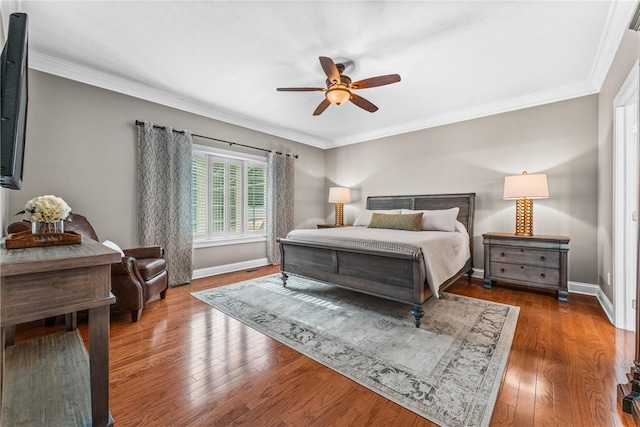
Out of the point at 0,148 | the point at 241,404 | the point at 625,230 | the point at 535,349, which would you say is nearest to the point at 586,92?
the point at 625,230

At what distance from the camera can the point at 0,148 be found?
1182mm

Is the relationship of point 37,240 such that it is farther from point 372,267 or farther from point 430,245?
point 430,245

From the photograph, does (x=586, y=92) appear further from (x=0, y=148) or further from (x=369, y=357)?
(x=0, y=148)

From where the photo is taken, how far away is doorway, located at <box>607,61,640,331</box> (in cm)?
237

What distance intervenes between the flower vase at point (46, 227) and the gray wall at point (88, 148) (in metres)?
1.89

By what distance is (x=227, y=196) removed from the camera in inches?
181

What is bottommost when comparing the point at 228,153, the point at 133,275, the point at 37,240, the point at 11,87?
the point at 133,275

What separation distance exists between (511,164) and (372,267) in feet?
9.37

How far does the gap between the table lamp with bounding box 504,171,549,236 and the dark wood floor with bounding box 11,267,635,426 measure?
1246 mm

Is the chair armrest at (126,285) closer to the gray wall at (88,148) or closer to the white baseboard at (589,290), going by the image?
the gray wall at (88,148)

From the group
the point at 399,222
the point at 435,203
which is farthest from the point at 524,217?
the point at 399,222

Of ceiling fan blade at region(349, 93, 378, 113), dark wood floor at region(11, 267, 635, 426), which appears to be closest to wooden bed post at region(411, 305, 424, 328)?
dark wood floor at region(11, 267, 635, 426)

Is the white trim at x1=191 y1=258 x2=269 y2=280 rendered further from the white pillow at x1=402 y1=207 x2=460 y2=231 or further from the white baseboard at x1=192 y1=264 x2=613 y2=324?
the white pillow at x1=402 y1=207 x2=460 y2=231

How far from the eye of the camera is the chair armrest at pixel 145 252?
124 inches
